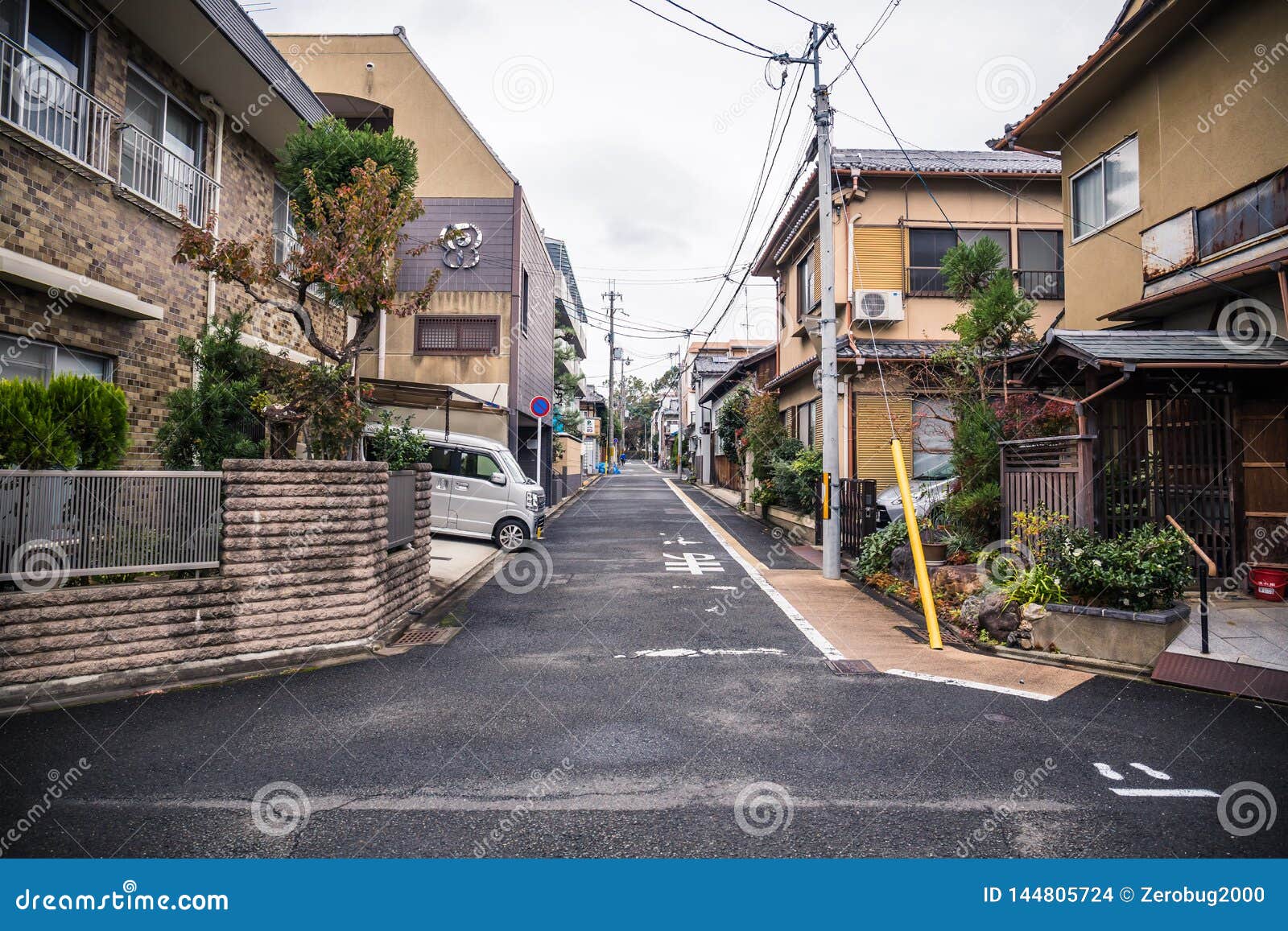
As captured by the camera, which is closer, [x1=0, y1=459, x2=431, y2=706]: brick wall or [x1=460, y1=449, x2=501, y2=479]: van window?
[x1=0, y1=459, x2=431, y2=706]: brick wall

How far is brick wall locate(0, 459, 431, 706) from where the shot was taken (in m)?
5.12

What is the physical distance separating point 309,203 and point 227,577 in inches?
224

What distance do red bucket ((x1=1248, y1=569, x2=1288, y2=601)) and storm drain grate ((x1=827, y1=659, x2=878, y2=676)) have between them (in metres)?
4.65

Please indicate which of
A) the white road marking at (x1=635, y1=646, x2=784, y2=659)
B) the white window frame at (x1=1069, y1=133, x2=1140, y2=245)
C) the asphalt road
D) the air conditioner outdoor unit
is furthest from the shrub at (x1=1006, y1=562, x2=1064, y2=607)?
the air conditioner outdoor unit

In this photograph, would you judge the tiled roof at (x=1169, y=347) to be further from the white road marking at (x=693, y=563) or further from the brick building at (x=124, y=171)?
the brick building at (x=124, y=171)

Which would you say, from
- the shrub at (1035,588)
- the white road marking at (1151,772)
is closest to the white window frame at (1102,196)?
the shrub at (1035,588)

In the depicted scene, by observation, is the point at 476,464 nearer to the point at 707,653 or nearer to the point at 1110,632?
the point at 707,653

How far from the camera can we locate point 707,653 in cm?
653

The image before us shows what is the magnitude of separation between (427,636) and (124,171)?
6.44 metres

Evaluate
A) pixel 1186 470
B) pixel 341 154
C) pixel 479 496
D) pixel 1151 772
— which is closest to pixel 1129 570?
pixel 1186 470

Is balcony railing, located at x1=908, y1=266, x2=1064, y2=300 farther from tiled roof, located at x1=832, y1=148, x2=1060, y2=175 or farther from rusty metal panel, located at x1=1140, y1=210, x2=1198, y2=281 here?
rusty metal panel, located at x1=1140, y1=210, x2=1198, y2=281

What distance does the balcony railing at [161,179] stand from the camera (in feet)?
27.3

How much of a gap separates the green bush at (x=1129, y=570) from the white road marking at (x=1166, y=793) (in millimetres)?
2942

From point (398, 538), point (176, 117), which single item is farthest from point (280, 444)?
point (176, 117)
